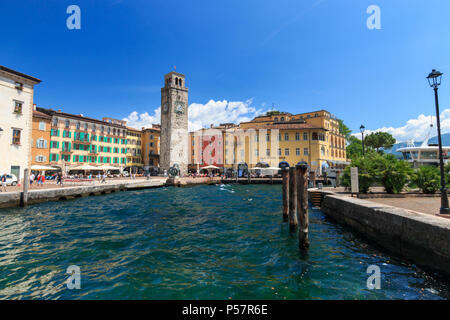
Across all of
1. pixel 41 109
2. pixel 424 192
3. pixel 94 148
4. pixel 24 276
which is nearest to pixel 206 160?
pixel 94 148

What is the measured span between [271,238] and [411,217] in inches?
166

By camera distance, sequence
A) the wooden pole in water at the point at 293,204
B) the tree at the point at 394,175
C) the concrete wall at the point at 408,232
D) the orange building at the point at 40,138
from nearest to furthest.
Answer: the concrete wall at the point at 408,232 < the wooden pole in water at the point at 293,204 < the tree at the point at 394,175 < the orange building at the point at 40,138

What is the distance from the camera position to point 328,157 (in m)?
46.5

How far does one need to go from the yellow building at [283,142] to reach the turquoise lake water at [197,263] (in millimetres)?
35775

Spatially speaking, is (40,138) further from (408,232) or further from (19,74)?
(408,232)

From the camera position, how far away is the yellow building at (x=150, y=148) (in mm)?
60031

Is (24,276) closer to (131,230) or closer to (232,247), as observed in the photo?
(131,230)

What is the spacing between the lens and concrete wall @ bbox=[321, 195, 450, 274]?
493 cm

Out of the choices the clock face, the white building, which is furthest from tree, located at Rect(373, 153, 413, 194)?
the clock face

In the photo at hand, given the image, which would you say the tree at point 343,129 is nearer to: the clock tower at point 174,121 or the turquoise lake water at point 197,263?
the clock tower at point 174,121

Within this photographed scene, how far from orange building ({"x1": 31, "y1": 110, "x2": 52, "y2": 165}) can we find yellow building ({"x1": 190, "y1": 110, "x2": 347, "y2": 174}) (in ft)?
97.5

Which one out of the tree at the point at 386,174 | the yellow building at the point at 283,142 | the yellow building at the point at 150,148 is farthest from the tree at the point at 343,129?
the tree at the point at 386,174

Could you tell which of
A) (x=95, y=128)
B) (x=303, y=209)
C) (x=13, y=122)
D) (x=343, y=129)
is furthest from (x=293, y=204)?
(x=343, y=129)

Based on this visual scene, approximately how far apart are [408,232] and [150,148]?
196 feet
